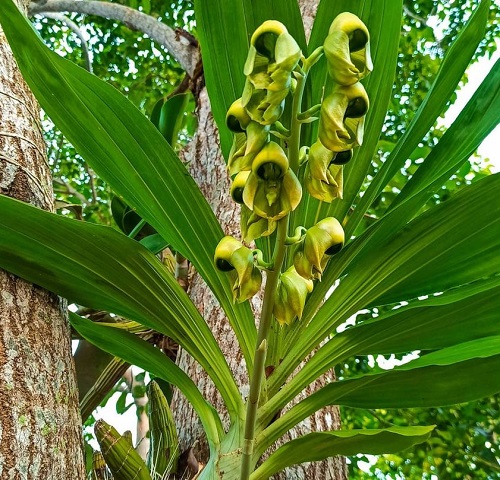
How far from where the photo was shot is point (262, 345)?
0.61m

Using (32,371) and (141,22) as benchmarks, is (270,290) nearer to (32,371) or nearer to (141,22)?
(32,371)

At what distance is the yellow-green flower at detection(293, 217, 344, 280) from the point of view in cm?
57

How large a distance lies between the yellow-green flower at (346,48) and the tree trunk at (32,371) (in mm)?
450

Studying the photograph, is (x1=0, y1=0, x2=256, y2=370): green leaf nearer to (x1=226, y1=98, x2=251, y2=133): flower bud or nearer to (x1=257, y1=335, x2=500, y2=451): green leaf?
(x1=257, y1=335, x2=500, y2=451): green leaf

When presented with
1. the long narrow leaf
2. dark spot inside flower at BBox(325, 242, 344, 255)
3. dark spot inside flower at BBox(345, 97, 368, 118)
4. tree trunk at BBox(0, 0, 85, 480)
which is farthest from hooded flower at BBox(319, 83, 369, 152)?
tree trunk at BBox(0, 0, 85, 480)

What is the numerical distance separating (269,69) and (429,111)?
441mm

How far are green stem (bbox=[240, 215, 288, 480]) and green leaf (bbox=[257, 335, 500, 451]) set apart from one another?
1.9 inches

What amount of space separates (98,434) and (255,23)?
1.99 feet

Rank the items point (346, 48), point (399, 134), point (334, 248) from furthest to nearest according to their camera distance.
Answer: point (399, 134) → point (334, 248) → point (346, 48)

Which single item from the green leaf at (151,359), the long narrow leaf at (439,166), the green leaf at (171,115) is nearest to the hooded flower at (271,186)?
the long narrow leaf at (439,166)

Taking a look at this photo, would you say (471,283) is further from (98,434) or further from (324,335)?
(98,434)

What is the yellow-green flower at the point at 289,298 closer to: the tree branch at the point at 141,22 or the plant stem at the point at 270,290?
the plant stem at the point at 270,290

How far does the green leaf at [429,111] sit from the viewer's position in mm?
842

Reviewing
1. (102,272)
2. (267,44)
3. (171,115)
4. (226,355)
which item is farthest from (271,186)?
(171,115)
